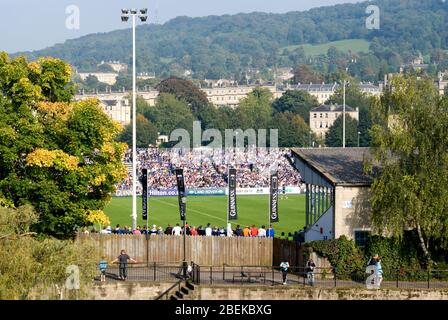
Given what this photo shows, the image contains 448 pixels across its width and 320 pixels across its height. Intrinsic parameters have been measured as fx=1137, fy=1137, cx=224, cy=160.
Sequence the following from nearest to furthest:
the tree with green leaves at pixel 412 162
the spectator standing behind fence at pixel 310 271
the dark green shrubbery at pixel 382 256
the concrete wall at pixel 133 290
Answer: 1. the concrete wall at pixel 133 290
2. the spectator standing behind fence at pixel 310 271
3. the tree with green leaves at pixel 412 162
4. the dark green shrubbery at pixel 382 256

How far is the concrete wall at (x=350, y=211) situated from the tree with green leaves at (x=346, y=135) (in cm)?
12297

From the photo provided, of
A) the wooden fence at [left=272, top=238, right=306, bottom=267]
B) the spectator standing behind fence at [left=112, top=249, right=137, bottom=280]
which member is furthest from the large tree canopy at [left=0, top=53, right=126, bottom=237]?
the wooden fence at [left=272, top=238, right=306, bottom=267]

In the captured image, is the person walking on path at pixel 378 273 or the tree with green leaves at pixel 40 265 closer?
Result: the tree with green leaves at pixel 40 265

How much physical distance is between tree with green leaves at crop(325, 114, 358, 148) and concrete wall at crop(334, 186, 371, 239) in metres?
123

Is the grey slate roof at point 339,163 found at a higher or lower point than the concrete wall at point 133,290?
higher

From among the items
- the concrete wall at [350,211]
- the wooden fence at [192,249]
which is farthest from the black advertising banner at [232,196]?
the concrete wall at [350,211]

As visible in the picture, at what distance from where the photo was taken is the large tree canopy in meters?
39.2

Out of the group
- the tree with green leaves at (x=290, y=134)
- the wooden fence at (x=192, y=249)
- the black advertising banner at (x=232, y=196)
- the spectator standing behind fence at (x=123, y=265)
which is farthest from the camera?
the tree with green leaves at (x=290, y=134)

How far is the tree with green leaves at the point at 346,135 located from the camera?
161500 millimetres

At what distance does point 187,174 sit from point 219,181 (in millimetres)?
3891

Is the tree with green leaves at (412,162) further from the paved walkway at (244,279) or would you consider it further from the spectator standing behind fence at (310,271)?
the spectator standing behind fence at (310,271)

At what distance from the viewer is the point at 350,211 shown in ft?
123

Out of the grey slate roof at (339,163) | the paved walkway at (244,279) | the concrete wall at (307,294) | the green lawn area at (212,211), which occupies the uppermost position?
the grey slate roof at (339,163)

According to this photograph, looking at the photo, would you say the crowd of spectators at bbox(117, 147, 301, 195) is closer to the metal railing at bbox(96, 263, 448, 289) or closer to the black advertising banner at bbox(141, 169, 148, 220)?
the black advertising banner at bbox(141, 169, 148, 220)
